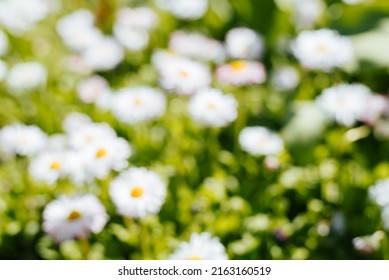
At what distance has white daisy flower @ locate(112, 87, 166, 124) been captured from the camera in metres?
1.24

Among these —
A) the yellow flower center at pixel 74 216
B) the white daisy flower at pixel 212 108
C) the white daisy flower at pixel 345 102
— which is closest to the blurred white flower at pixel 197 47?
the white daisy flower at pixel 212 108

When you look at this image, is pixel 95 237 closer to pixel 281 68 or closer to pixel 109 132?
pixel 109 132

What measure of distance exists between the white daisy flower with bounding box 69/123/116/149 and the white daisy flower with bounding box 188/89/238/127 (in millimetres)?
165

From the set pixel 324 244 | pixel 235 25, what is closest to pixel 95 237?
pixel 324 244

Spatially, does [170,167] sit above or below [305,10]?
below

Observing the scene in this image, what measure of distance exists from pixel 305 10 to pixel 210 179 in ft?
1.55

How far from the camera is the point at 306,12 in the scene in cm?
143

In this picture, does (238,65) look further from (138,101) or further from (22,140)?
(22,140)

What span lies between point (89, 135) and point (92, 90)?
0.23 meters

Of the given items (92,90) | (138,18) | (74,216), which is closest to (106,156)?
(74,216)

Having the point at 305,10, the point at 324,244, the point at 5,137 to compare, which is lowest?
the point at 324,244

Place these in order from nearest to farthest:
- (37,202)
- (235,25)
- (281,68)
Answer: (37,202) → (281,68) → (235,25)

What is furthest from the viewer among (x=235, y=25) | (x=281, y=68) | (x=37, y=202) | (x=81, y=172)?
(x=235, y=25)

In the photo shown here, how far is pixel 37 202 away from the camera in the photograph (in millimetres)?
1205
